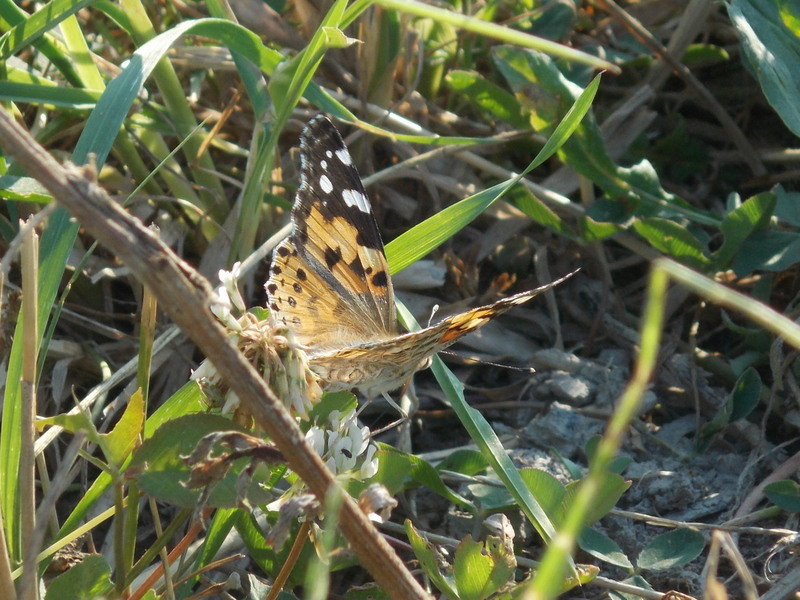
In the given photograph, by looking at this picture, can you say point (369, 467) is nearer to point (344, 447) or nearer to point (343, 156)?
point (344, 447)

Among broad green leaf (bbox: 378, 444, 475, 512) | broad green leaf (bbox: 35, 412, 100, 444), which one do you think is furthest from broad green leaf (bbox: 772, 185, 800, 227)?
broad green leaf (bbox: 35, 412, 100, 444)

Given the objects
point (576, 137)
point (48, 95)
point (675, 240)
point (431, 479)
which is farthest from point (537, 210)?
point (48, 95)

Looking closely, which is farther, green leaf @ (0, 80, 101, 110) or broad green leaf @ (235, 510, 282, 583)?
green leaf @ (0, 80, 101, 110)

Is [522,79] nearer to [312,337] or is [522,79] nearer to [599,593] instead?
[312,337]

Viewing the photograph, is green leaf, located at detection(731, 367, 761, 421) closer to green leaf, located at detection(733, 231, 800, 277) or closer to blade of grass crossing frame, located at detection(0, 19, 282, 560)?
green leaf, located at detection(733, 231, 800, 277)

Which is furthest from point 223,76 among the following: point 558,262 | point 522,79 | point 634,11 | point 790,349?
point 790,349

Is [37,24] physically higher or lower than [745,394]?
higher
